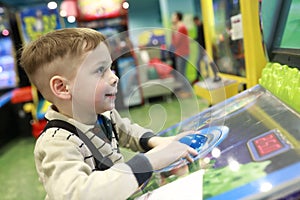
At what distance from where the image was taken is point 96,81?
0.56 m

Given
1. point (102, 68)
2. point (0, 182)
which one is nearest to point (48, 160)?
point (102, 68)

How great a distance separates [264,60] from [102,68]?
83 cm

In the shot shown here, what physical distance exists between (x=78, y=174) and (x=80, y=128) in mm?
143

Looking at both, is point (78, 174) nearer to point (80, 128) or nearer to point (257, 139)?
point (80, 128)

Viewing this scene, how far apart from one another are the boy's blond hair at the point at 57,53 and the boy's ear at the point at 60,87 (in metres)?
0.01

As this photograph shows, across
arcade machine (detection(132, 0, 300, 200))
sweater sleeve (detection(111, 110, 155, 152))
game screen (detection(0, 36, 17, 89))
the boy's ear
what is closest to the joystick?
arcade machine (detection(132, 0, 300, 200))

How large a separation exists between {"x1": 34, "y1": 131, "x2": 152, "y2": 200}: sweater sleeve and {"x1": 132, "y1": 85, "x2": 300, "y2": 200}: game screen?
0.23 feet

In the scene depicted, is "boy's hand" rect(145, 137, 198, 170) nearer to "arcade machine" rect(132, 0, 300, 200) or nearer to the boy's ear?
"arcade machine" rect(132, 0, 300, 200)

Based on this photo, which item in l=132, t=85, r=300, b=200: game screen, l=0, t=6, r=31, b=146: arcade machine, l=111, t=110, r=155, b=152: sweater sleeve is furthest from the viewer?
l=0, t=6, r=31, b=146: arcade machine

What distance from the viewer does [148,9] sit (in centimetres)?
548

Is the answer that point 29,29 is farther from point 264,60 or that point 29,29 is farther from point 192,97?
point 192,97

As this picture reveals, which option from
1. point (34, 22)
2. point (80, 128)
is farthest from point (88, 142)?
point (34, 22)

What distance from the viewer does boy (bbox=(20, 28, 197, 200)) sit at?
52 centimetres

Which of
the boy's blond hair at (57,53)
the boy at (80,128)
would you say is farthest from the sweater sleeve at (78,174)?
the boy's blond hair at (57,53)
